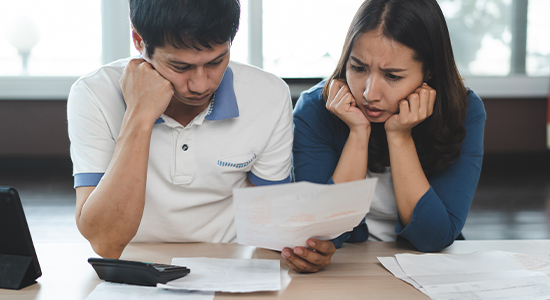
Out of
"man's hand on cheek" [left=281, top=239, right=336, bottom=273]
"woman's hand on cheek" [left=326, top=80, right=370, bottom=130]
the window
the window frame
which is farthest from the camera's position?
the window

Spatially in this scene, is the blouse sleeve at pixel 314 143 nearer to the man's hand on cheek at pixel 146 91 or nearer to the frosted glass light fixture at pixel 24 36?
the man's hand on cheek at pixel 146 91

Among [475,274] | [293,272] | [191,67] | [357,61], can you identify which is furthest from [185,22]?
[475,274]

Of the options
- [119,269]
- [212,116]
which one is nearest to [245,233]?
[119,269]

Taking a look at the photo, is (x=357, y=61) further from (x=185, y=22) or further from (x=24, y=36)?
(x=24, y=36)

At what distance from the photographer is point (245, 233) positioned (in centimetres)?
79

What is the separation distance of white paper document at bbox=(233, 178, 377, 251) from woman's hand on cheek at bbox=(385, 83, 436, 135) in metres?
0.40

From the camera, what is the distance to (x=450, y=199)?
3.73 ft

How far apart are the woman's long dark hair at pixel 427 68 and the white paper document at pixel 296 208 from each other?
0.47m

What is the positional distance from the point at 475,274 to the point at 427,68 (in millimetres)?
531

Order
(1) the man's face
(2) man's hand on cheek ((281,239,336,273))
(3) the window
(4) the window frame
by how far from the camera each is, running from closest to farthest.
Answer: (2) man's hand on cheek ((281,239,336,273)) < (1) the man's face < (4) the window frame < (3) the window

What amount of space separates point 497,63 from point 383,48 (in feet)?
13.6

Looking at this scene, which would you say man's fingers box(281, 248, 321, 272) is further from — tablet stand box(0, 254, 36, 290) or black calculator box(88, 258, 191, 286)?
tablet stand box(0, 254, 36, 290)

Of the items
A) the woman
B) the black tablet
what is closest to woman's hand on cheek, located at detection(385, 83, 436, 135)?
the woman

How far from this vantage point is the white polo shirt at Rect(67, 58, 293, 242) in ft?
3.46
